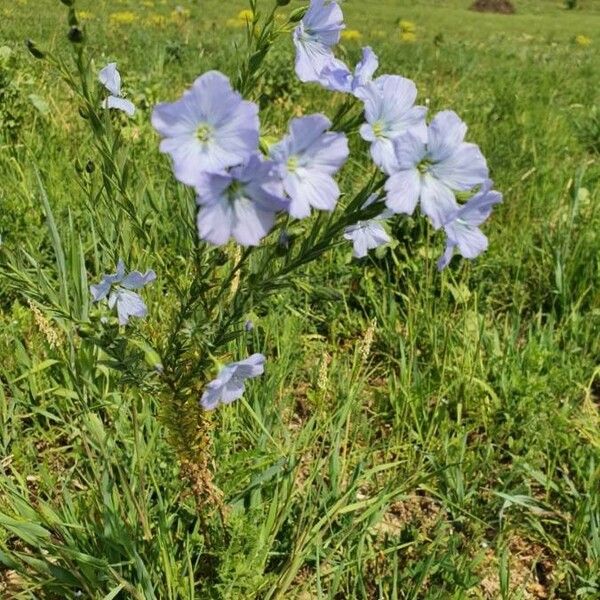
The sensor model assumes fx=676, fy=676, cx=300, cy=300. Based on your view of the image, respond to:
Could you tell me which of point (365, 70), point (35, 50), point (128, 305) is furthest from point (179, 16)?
point (365, 70)

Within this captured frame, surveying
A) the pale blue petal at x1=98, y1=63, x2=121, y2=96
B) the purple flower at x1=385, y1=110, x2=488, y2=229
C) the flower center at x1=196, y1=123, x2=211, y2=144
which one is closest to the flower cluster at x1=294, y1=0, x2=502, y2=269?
the purple flower at x1=385, y1=110, x2=488, y2=229

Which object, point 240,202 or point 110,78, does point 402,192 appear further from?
point 110,78

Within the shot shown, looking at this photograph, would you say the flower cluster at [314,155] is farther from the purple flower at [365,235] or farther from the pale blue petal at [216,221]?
the purple flower at [365,235]

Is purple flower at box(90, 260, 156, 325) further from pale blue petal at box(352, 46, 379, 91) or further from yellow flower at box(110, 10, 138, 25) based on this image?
yellow flower at box(110, 10, 138, 25)

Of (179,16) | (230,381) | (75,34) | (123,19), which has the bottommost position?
(179,16)

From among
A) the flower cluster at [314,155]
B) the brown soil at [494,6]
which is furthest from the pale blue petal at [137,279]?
the brown soil at [494,6]

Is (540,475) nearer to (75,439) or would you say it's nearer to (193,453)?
(193,453)

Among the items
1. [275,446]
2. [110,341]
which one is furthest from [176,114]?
[275,446]
